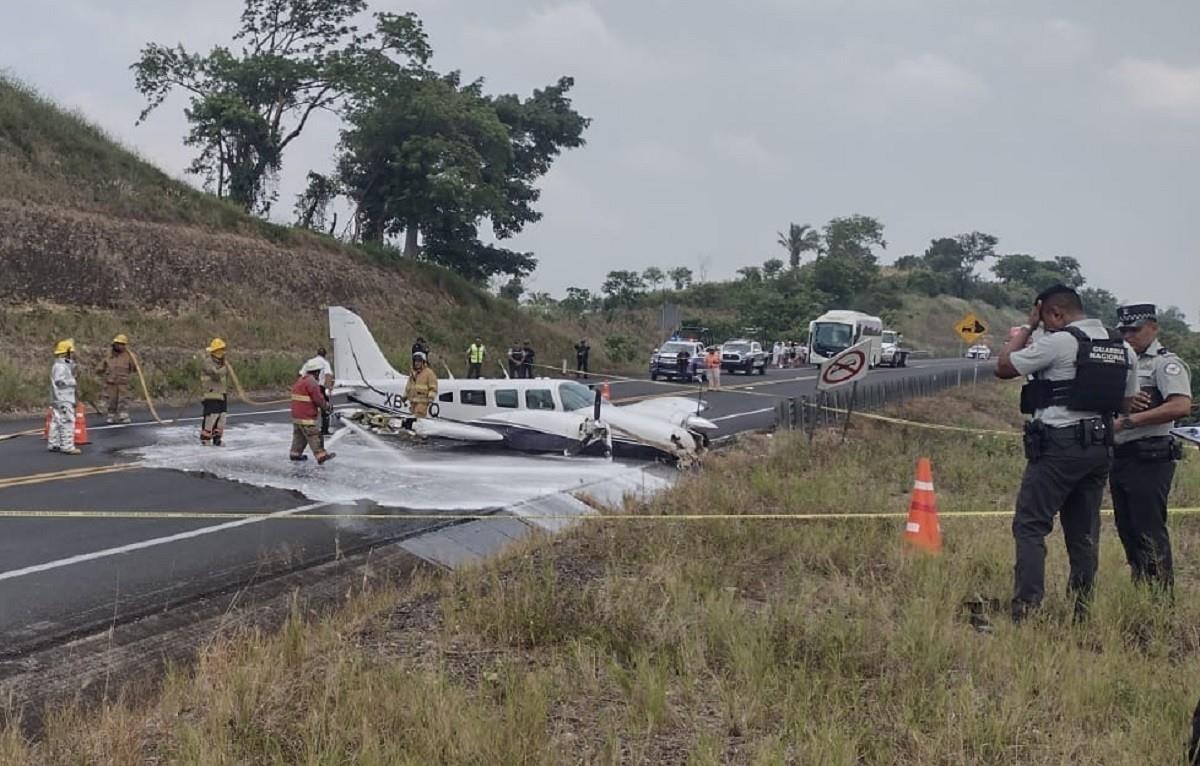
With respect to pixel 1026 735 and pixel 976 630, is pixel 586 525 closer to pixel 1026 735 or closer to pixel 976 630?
pixel 976 630

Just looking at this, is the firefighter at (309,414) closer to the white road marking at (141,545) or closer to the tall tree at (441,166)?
the white road marking at (141,545)

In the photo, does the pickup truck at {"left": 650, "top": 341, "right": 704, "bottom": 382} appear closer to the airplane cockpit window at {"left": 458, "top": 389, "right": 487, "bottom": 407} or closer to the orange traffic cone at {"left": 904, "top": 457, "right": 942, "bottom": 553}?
the airplane cockpit window at {"left": 458, "top": 389, "right": 487, "bottom": 407}

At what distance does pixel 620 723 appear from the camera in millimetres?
4469

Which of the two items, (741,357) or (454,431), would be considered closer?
(454,431)

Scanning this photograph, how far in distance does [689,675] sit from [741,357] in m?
40.4

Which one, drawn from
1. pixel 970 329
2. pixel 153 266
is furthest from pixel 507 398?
pixel 153 266

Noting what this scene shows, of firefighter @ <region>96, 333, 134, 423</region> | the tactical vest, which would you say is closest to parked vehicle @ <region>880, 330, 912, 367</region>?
firefighter @ <region>96, 333, 134, 423</region>

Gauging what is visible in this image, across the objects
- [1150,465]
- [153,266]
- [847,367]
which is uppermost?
[153,266]

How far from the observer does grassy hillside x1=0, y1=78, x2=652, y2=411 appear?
2627cm

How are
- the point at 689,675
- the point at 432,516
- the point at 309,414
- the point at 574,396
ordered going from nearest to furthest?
1. the point at 689,675
2. the point at 432,516
3. the point at 309,414
4. the point at 574,396

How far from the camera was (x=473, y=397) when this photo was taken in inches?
614

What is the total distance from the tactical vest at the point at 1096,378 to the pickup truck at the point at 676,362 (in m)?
31.7

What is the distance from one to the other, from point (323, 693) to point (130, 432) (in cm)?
1381

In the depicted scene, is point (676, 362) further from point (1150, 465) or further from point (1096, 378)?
point (1096, 378)
